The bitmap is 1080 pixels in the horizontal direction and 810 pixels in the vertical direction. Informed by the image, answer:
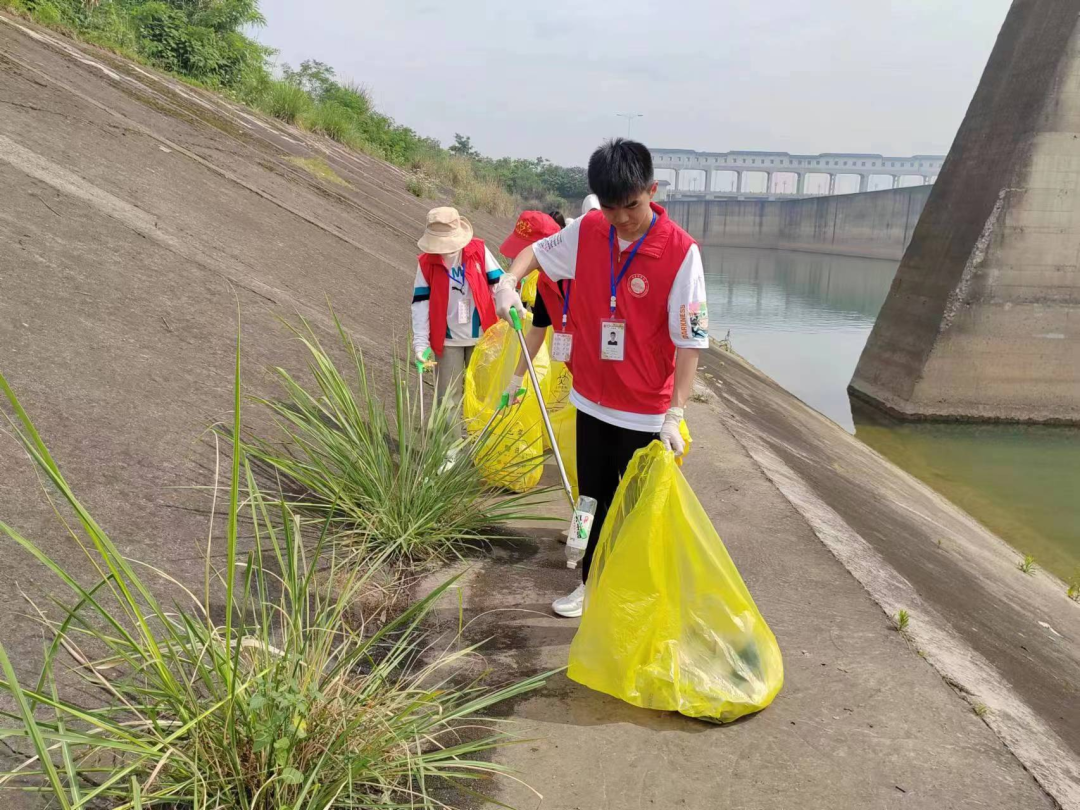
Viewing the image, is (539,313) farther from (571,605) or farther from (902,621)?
(902,621)

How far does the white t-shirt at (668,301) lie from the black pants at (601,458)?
1.7 inches

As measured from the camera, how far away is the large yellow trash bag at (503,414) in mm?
4031

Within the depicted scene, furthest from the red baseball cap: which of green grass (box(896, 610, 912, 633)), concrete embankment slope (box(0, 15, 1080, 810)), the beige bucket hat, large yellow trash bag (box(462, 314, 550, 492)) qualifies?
green grass (box(896, 610, 912, 633))

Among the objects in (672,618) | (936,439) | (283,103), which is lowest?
(936,439)

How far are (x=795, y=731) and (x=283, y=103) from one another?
15728 millimetres

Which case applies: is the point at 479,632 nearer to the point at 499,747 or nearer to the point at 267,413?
the point at 499,747

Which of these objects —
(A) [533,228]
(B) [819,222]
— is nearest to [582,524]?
(A) [533,228]

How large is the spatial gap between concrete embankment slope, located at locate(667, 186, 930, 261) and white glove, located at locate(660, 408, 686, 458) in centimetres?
4171

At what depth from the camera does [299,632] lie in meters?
2.08

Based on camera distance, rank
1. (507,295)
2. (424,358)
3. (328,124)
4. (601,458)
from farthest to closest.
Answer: (328,124) → (424,358) → (507,295) → (601,458)

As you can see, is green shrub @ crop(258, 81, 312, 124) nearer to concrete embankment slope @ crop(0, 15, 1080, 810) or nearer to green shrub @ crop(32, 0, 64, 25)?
green shrub @ crop(32, 0, 64, 25)

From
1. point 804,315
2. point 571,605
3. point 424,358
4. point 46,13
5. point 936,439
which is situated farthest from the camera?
point 804,315

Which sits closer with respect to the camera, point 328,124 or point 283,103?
point 283,103

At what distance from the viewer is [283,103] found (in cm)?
1573
